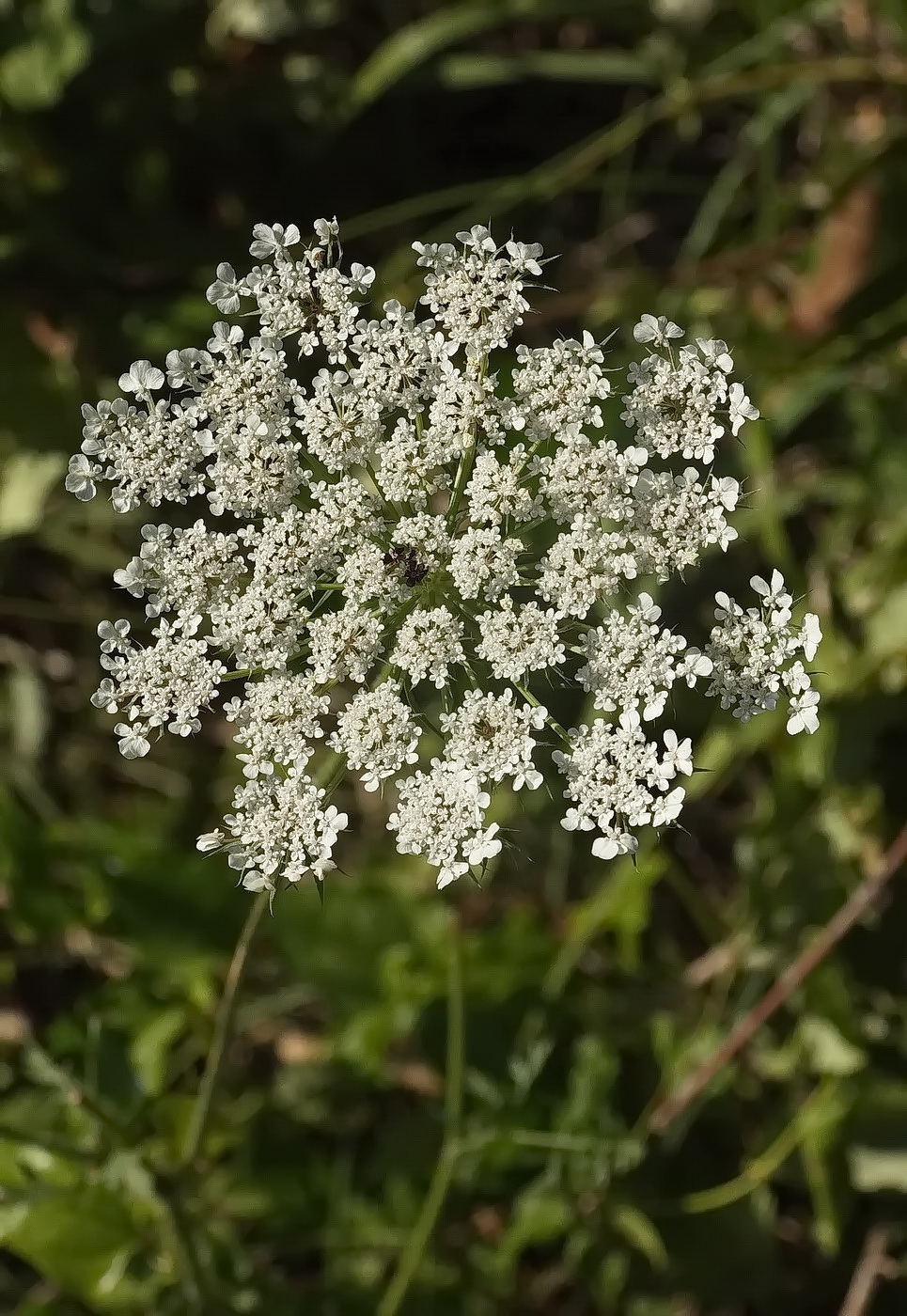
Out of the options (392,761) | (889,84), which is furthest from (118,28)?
(392,761)

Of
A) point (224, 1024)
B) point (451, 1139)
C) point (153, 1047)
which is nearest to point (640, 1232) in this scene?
point (451, 1139)

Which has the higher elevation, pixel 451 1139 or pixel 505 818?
pixel 505 818

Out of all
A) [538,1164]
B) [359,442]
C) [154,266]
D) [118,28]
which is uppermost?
[118,28]

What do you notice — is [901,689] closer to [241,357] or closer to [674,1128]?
[674,1128]

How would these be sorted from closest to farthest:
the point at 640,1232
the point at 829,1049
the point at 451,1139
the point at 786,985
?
1. the point at 451,1139
2. the point at 640,1232
3. the point at 786,985
4. the point at 829,1049

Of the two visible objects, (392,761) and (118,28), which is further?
(118,28)

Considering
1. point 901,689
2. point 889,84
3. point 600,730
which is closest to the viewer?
point 600,730

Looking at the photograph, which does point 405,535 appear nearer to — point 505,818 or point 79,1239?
point 505,818
